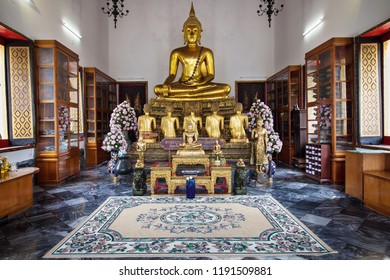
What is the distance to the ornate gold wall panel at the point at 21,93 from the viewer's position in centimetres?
523

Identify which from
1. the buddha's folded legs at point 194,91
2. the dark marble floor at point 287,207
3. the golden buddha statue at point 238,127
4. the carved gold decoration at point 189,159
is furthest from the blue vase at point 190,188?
the buddha's folded legs at point 194,91

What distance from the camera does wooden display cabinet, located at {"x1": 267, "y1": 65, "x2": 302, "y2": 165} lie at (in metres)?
7.89

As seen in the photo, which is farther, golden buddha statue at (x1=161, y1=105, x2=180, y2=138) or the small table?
golden buddha statue at (x1=161, y1=105, x2=180, y2=138)

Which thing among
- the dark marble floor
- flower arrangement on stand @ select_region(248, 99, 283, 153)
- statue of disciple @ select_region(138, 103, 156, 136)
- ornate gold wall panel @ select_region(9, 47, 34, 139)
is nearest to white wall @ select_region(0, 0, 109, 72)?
ornate gold wall panel @ select_region(9, 47, 34, 139)

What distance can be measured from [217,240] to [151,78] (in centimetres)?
823

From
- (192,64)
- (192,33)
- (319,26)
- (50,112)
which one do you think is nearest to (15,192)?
(50,112)

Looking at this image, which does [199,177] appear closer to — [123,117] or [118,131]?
[118,131]

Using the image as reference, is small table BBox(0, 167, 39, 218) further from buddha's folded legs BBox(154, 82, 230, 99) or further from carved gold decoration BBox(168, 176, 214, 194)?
buddha's folded legs BBox(154, 82, 230, 99)

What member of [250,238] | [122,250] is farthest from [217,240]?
[122,250]

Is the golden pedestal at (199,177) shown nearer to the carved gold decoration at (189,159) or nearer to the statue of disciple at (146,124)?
→ the carved gold decoration at (189,159)

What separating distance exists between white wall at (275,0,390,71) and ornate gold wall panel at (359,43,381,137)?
0.44 metres

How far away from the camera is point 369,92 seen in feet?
16.9

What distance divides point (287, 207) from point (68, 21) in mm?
6656
